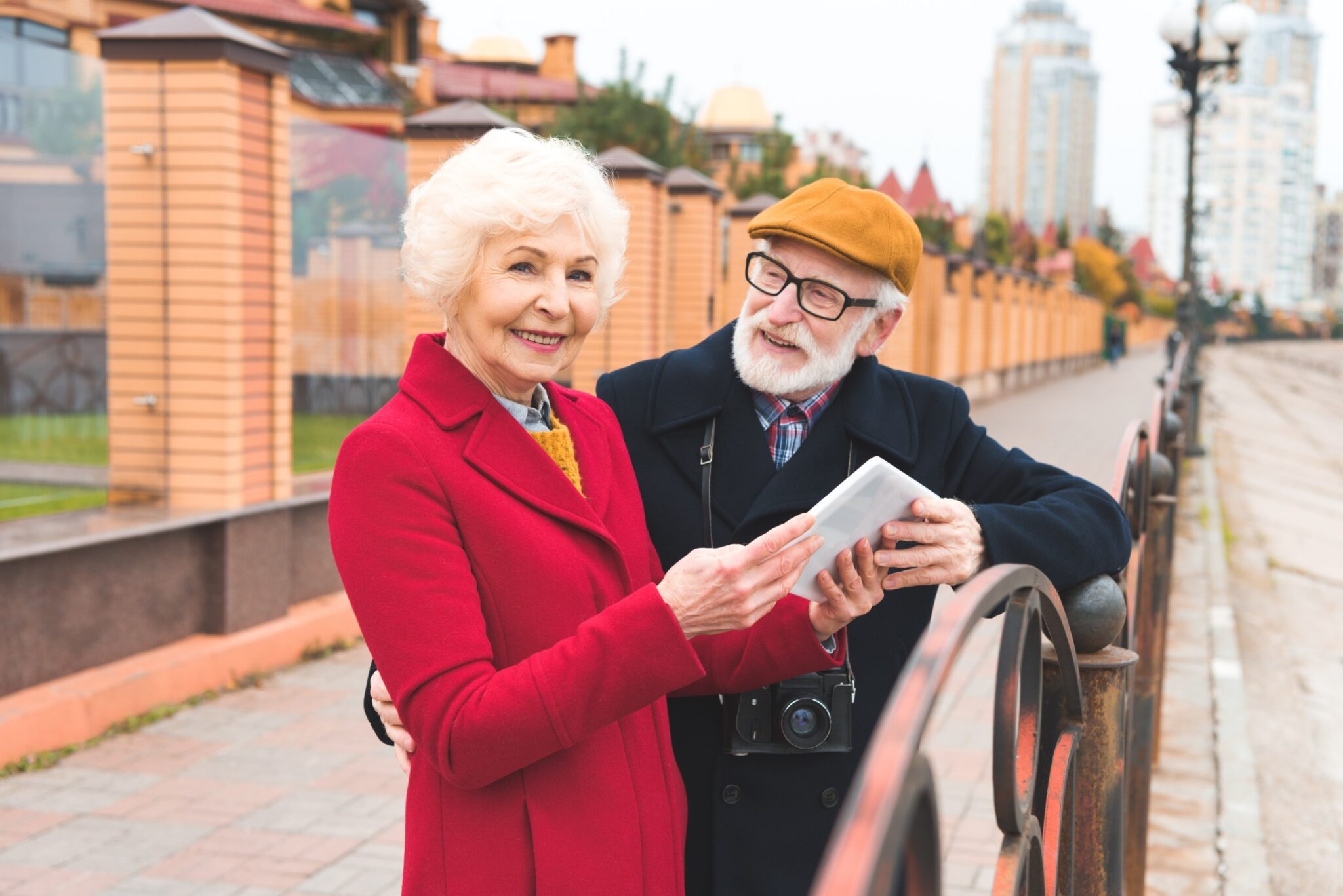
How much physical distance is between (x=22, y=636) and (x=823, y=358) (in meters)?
3.78

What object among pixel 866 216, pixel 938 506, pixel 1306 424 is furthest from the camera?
pixel 1306 424

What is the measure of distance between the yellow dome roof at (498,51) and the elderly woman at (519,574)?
3702 cm

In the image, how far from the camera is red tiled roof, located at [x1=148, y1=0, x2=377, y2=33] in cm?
2481

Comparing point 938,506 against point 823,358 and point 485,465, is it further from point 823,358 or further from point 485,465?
point 485,465

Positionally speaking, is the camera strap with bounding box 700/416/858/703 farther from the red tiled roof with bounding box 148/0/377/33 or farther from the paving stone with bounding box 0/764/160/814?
the red tiled roof with bounding box 148/0/377/33

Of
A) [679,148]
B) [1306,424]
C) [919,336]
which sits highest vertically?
[679,148]

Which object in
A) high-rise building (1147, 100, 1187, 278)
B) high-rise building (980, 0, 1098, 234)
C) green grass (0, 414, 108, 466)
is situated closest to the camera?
green grass (0, 414, 108, 466)

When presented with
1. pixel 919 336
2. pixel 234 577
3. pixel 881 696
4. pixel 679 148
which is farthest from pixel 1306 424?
pixel 881 696

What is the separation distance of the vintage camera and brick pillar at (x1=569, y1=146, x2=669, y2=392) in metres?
8.62

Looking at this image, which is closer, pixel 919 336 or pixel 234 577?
pixel 234 577

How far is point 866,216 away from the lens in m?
2.29

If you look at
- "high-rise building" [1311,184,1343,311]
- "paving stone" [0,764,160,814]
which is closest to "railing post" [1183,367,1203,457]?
"paving stone" [0,764,160,814]

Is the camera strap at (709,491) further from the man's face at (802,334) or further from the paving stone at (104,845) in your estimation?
the paving stone at (104,845)

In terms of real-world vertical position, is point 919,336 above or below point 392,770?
above
